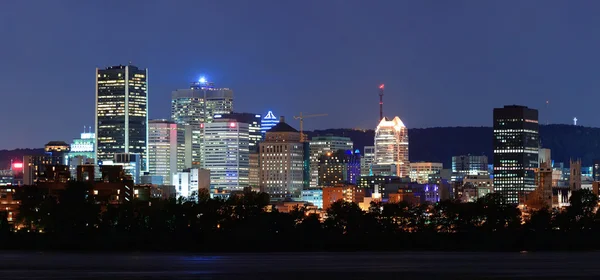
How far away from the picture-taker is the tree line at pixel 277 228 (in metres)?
132

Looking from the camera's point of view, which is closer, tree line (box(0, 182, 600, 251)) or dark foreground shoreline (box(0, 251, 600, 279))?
dark foreground shoreline (box(0, 251, 600, 279))

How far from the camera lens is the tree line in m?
132

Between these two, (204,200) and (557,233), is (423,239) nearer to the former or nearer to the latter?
(557,233)

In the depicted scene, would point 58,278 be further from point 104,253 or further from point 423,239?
point 423,239

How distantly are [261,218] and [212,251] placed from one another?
8.63m

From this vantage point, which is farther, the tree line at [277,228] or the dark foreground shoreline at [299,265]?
the tree line at [277,228]

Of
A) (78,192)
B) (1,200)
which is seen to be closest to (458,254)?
(78,192)

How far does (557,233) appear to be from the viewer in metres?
139

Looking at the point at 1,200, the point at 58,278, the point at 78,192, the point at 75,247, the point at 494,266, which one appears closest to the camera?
the point at 58,278

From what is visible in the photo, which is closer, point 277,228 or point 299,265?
point 299,265

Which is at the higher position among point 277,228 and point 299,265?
point 277,228

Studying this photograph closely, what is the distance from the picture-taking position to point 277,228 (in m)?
133

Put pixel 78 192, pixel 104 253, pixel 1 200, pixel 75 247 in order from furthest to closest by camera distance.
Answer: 1. pixel 1 200
2. pixel 78 192
3. pixel 75 247
4. pixel 104 253

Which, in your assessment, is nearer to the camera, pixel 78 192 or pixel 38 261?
pixel 38 261
